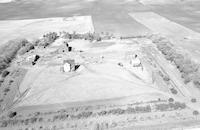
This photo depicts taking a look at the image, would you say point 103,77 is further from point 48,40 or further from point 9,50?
point 9,50

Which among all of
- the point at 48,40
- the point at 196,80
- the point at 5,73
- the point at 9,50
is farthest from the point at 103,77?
the point at 9,50

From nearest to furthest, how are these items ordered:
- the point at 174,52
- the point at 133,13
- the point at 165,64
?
the point at 165,64, the point at 174,52, the point at 133,13

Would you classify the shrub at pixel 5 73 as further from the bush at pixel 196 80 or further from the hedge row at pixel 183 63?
the bush at pixel 196 80

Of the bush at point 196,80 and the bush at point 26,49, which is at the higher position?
the bush at point 26,49

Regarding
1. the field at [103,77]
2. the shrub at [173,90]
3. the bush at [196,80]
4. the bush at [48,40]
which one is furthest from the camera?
the bush at [48,40]

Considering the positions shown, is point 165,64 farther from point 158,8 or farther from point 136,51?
point 158,8

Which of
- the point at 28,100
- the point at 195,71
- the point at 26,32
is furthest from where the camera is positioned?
the point at 26,32

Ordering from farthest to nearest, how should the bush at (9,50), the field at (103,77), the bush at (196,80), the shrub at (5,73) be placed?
the bush at (9,50) → the shrub at (5,73) → the bush at (196,80) → the field at (103,77)

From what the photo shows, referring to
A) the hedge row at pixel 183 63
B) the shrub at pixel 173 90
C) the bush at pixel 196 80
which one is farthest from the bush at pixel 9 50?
the bush at pixel 196 80

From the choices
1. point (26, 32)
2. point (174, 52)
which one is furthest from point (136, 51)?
point (26, 32)
